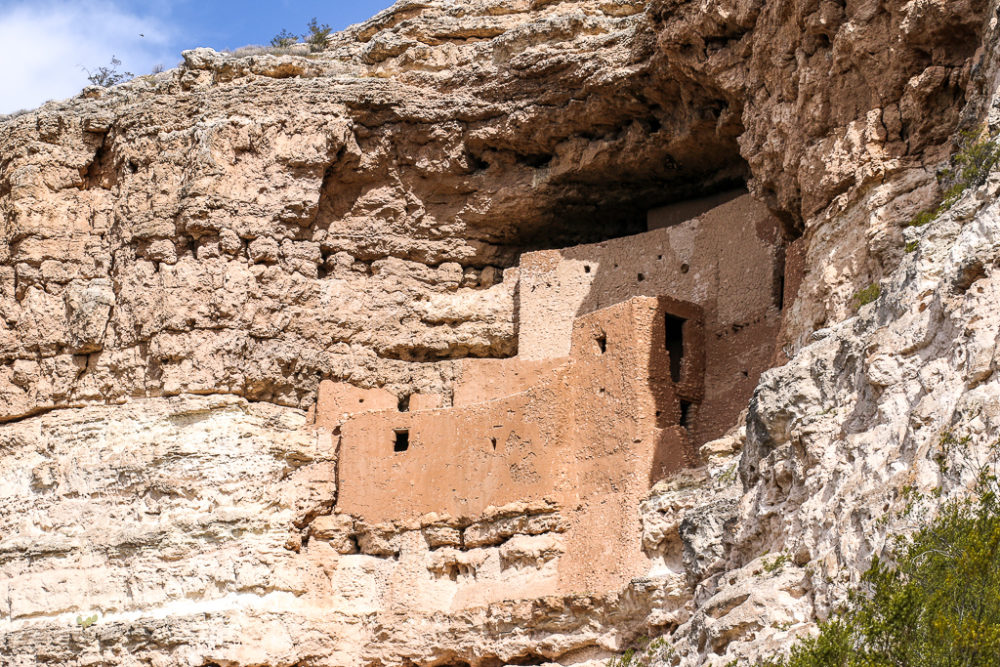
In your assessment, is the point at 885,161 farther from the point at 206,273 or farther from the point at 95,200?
the point at 95,200

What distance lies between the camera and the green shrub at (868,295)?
16.9m

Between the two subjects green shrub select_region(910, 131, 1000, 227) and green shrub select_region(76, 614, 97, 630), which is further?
green shrub select_region(76, 614, 97, 630)

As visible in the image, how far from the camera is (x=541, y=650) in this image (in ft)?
66.7

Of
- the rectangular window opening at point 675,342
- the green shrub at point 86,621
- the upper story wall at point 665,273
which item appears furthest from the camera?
the green shrub at point 86,621

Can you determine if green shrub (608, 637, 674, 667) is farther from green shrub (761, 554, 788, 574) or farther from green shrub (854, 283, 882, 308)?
green shrub (854, 283, 882, 308)

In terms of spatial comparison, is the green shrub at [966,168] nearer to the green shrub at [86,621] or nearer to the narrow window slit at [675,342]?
the narrow window slit at [675,342]

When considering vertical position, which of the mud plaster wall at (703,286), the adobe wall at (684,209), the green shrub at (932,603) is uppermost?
the adobe wall at (684,209)

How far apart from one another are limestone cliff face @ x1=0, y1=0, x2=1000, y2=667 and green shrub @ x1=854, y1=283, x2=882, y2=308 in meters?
0.33

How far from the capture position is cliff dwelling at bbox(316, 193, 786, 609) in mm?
20844

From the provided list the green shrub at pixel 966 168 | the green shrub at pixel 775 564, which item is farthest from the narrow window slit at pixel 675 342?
the green shrub at pixel 775 564

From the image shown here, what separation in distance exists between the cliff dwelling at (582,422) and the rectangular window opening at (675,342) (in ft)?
0.08

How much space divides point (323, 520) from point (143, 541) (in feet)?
8.53

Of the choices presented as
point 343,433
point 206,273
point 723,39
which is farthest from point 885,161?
point 206,273

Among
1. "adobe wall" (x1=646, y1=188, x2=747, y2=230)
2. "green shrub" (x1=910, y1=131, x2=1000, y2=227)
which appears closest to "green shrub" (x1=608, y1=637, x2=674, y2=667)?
"green shrub" (x1=910, y1=131, x2=1000, y2=227)
